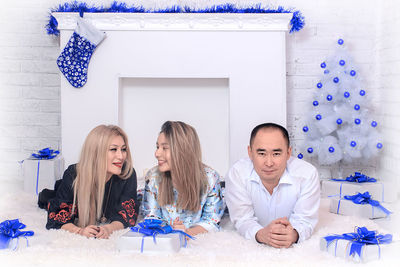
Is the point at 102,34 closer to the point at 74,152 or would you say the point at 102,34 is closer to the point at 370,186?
the point at 74,152

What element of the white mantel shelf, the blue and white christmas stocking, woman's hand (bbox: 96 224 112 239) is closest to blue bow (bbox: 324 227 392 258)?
woman's hand (bbox: 96 224 112 239)

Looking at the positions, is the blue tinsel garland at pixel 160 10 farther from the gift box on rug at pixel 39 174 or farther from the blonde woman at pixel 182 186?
the blonde woman at pixel 182 186

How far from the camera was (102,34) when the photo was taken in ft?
12.2

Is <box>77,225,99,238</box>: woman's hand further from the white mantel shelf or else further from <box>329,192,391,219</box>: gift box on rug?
the white mantel shelf

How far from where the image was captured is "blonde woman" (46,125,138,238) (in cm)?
249

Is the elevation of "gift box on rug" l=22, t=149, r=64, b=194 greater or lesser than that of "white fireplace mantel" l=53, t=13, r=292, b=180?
lesser

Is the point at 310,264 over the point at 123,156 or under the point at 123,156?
under

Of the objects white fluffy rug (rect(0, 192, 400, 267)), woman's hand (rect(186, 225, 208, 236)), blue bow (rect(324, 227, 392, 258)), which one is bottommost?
white fluffy rug (rect(0, 192, 400, 267))

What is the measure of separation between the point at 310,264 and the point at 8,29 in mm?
3444

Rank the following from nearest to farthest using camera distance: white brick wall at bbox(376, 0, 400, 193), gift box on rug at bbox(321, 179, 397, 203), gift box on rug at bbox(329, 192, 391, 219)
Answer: gift box on rug at bbox(329, 192, 391, 219) → gift box on rug at bbox(321, 179, 397, 203) → white brick wall at bbox(376, 0, 400, 193)

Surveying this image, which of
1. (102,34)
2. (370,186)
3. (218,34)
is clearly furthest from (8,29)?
(370,186)

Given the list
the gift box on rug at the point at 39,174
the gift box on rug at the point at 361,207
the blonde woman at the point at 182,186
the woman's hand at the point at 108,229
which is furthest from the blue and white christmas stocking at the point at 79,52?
the gift box on rug at the point at 361,207

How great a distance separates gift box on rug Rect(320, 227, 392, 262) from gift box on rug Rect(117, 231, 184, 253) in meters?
0.70

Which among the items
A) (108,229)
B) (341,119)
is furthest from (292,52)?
(108,229)
